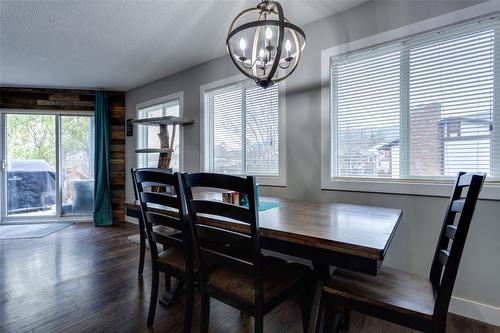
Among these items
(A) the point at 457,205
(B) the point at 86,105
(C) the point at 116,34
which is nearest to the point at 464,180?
(A) the point at 457,205

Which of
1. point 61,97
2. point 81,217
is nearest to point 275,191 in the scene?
point 81,217

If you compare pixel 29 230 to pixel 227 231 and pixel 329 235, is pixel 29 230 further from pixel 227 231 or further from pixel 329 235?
pixel 329 235

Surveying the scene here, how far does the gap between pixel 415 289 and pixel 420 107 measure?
4.51 ft

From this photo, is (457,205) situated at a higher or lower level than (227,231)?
higher

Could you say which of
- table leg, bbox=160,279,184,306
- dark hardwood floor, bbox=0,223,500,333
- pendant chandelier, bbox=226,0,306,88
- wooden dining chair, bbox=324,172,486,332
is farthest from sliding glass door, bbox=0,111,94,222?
wooden dining chair, bbox=324,172,486,332

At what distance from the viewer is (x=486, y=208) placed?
1728 millimetres

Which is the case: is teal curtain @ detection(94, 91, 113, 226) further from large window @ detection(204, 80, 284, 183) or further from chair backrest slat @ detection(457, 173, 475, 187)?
chair backrest slat @ detection(457, 173, 475, 187)

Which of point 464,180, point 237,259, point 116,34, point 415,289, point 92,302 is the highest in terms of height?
point 116,34

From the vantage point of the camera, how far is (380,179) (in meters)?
2.15

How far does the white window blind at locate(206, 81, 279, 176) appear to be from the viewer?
2.84 meters

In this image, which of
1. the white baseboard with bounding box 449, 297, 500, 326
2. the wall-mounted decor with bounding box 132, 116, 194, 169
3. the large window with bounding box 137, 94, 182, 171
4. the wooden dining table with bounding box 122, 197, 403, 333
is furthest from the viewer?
the large window with bounding box 137, 94, 182, 171

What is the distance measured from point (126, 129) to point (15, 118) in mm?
1902

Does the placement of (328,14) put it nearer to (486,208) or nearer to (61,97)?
(486,208)

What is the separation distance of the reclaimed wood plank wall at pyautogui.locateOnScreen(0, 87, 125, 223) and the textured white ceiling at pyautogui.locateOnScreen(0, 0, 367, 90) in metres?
0.65
